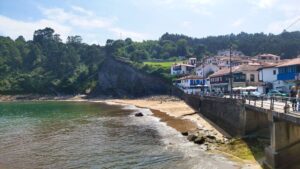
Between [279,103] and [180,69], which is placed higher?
[180,69]

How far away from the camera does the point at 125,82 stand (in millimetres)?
140125

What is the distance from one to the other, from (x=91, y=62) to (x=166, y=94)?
70.9 meters

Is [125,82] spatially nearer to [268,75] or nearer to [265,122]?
[268,75]

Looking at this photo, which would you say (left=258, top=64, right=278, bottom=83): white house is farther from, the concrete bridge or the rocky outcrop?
the rocky outcrop

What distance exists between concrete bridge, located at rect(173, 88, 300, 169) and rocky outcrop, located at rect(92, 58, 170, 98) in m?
56.9

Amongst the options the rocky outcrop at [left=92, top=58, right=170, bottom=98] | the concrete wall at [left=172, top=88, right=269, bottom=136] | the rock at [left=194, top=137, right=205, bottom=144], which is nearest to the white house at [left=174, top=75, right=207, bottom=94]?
the rocky outcrop at [left=92, top=58, right=170, bottom=98]

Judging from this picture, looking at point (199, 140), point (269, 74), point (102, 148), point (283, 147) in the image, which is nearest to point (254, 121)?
point (199, 140)

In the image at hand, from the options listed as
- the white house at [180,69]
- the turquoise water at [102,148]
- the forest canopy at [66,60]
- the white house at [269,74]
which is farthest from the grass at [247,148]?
the forest canopy at [66,60]

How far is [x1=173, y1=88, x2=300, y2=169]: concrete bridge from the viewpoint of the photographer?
2456 centimetres

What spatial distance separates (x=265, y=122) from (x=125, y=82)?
106m

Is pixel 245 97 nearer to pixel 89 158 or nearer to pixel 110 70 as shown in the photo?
pixel 89 158

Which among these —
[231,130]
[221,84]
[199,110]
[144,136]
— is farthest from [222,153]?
[221,84]

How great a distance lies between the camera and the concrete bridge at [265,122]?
2456 centimetres

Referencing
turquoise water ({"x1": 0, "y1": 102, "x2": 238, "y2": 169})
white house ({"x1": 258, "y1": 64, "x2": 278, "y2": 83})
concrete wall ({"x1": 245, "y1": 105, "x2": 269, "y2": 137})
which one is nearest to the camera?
turquoise water ({"x1": 0, "y1": 102, "x2": 238, "y2": 169})
